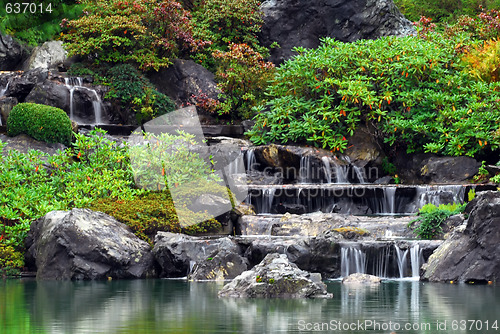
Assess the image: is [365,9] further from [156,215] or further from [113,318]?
[113,318]

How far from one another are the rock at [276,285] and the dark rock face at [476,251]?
2.61 meters

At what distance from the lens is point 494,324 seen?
17.4 feet

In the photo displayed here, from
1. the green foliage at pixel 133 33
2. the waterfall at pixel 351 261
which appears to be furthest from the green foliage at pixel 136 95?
the waterfall at pixel 351 261

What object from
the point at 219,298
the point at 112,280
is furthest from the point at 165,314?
the point at 112,280

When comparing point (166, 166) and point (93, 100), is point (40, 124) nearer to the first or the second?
point (166, 166)

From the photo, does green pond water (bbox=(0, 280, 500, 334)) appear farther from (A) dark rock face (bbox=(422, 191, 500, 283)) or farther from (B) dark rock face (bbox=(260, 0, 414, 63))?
(B) dark rock face (bbox=(260, 0, 414, 63))

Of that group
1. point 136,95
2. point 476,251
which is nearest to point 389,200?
point 476,251

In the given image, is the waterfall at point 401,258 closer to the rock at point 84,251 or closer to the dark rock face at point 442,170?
the rock at point 84,251

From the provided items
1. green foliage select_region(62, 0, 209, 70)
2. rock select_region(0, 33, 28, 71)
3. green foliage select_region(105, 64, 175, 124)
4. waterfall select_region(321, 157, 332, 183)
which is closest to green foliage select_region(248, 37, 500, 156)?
waterfall select_region(321, 157, 332, 183)

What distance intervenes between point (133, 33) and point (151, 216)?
44.1 feet

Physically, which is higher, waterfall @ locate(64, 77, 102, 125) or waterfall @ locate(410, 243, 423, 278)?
waterfall @ locate(64, 77, 102, 125)

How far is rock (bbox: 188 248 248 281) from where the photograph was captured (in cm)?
1005

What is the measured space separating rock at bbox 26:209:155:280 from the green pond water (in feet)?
4.34

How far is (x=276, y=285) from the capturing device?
25.3ft
